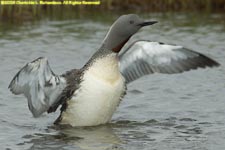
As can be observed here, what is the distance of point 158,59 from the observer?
862cm

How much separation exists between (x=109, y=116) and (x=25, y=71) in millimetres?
1155

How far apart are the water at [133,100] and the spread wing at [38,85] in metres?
0.33

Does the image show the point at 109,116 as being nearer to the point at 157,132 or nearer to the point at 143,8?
the point at 157,132

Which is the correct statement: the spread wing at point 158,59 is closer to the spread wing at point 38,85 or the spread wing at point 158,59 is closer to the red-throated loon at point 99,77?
the red-throated loon at point 99,77

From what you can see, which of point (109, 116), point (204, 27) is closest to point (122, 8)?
point (204, 27)

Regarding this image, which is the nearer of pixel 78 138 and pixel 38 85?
pixel 78 138

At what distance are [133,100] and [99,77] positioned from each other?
2.00m

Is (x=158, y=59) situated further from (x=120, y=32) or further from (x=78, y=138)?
(x=78, y=138)

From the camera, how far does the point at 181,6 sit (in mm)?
18156

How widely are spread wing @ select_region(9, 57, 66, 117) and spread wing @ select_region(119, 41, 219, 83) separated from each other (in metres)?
0.94

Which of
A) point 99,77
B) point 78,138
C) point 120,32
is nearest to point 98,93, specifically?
point 99,77

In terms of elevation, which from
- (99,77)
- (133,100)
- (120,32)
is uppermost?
(120,32)

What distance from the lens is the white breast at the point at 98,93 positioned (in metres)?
7.96

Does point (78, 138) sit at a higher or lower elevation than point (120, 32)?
lower
